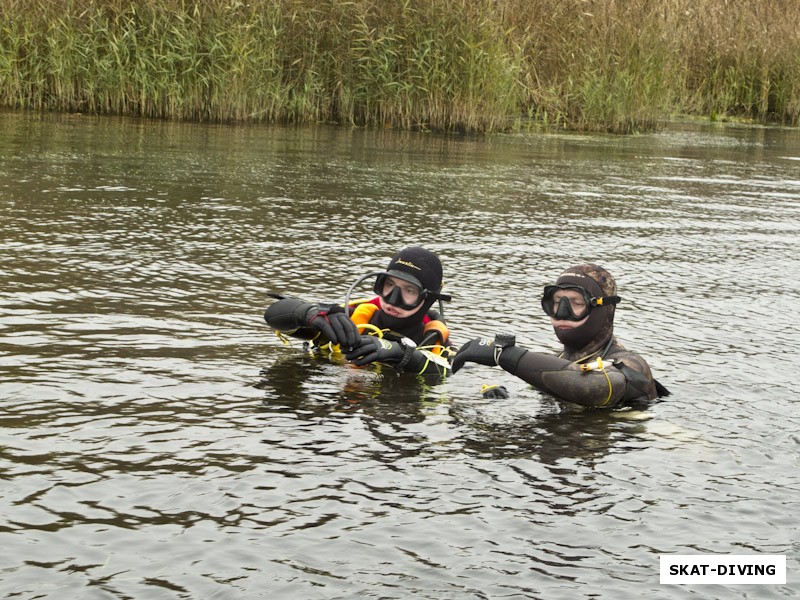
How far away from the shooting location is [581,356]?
7219mm

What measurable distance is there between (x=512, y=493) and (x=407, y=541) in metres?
0.78

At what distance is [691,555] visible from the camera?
15.6 feet

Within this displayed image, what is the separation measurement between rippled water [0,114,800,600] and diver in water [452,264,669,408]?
16 centimetres

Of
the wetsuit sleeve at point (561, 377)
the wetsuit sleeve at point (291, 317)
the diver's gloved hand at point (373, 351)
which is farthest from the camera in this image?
the wetsuit sleeve at point (291, 317)

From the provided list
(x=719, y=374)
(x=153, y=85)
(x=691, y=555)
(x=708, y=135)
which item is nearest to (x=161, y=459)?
(x=691, y=555)

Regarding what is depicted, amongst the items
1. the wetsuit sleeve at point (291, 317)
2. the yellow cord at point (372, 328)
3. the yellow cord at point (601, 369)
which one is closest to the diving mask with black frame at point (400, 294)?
the yellow cord at point (372, 328)

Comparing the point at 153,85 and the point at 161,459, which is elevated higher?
the point at 153,85

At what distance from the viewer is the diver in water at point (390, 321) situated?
23.2 feet

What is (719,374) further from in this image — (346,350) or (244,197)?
(244,197)

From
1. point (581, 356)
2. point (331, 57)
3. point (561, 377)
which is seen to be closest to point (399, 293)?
point (581, 356)

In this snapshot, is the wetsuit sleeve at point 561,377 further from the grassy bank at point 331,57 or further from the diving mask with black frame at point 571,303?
the grassy bank at point 331,57

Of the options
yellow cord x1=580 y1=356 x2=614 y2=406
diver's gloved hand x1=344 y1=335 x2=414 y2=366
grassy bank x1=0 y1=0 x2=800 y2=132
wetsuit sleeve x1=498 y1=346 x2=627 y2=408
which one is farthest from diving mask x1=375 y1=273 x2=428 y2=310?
grassy bank x1=0 y1=0 x2=800 y2=132

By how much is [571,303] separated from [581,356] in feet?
1.12

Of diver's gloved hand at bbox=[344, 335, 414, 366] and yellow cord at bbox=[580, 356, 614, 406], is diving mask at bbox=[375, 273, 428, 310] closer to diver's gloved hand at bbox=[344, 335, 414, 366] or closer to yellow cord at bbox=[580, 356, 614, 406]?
diver's gloved hand at bbox=[344, 335, 414, 366]
